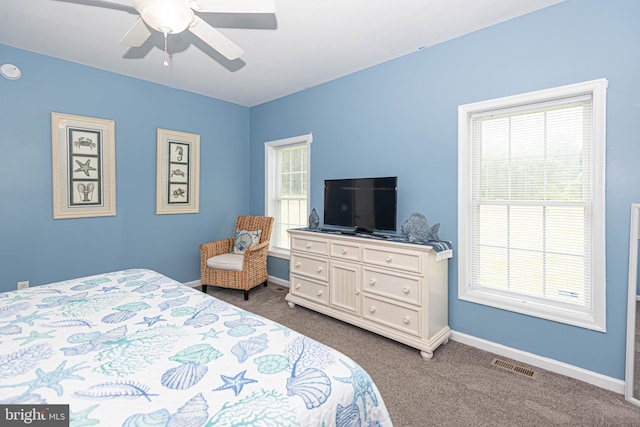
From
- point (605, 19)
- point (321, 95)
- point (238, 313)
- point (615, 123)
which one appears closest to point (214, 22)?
point (321, 95)

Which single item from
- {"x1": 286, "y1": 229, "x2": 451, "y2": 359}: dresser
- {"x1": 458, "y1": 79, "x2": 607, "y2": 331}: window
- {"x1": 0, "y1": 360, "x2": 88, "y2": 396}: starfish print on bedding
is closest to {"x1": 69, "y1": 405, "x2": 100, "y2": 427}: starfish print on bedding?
{"x1": 0, "y1": 360, "x2": 88, "y2": 396}: starfish print on bedding

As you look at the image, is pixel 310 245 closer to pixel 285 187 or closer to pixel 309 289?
pixel 309 289

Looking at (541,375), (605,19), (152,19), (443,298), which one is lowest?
(541,375)

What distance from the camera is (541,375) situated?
7.39ft

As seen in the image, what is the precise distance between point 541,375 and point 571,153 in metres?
1.67

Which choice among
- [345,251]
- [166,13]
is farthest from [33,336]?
[345,251]

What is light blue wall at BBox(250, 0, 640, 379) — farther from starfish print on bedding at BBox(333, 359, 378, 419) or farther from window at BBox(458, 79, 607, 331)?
starfish print on bedding at BBox(333, 359, 378, 419)

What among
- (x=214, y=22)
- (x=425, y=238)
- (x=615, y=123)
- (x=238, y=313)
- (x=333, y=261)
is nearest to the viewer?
(x=238, y=313)

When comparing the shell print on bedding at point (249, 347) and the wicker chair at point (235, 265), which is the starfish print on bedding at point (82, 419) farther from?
the wicker chair at point (235, 265)

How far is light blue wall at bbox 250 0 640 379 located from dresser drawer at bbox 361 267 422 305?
1.60 ft

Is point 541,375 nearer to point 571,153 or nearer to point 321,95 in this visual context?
point 571,153

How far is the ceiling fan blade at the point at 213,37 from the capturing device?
1.81 m

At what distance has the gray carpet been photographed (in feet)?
5.99

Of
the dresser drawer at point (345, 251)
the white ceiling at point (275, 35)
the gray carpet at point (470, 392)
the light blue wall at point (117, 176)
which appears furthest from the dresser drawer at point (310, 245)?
the white ceiling at point (275, 35)
